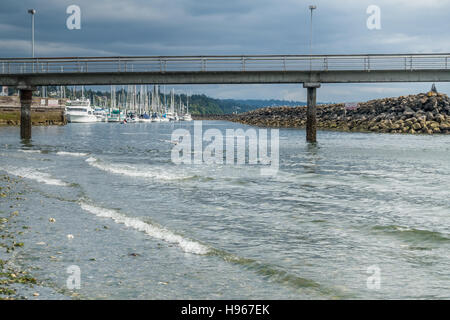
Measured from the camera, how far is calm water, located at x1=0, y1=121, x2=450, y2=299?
712 cm

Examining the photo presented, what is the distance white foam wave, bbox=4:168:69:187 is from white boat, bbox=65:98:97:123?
11995 cm

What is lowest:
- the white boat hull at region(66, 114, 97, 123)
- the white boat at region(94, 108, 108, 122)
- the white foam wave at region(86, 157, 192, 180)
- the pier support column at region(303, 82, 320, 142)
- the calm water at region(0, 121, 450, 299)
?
the calm water at region(0, 121, 450, 299)

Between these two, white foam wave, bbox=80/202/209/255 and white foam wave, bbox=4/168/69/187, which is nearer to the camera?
white foam wave, bbox=80/202/209/255

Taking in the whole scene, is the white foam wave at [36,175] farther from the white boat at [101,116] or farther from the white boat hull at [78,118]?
the white boat at [101,116]

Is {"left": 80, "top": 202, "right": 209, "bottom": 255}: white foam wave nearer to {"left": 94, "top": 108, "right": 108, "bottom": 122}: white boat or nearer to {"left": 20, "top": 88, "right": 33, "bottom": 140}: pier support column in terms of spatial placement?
{"left": 20, "top": 88, "right": 33, "bottom": 140}: pier support column

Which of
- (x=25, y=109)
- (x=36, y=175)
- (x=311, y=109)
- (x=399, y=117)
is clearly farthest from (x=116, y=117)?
(x=36, y=175)

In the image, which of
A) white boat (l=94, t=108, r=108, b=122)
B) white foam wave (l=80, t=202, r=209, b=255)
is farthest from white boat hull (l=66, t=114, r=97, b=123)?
white foam wave (l=80, t=202, r=209, b=255)

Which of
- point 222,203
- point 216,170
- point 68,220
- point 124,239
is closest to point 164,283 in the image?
point 124,239

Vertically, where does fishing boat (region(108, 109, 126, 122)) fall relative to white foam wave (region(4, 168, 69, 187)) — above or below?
above

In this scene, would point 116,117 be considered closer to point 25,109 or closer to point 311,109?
point 25,109

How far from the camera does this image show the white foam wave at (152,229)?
30.0ft

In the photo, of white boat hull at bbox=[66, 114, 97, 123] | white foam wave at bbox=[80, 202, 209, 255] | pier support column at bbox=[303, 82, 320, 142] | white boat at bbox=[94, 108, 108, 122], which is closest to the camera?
white foam wave at bbox=[80, 202, 209, 255]

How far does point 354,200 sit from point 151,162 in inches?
617

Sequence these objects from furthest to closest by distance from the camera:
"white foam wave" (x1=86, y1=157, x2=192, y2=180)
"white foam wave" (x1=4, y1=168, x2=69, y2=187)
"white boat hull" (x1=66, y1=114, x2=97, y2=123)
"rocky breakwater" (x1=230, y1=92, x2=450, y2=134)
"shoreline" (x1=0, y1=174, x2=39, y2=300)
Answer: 1. "white boat hull" (x1=66, y1=114, x2=97, y2=123)
2. "rocky breakwater" (x1=230, y1=92, x2=450, y2=134)
3. "white foam wave" (x1=86, y1=157, x2=192, y2=180)
4. "white foam wave" (x1=4, y1=168, x2=69, y2=187)
5. "shoreline" (x1=0, y1=174, x2=39, y2=300)
